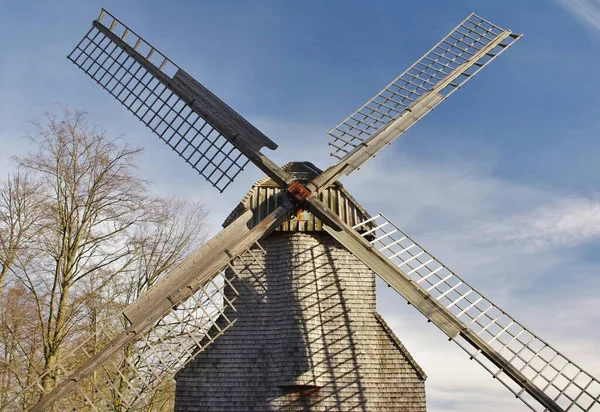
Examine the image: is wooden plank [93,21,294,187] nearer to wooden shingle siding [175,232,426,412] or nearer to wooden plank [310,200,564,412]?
wooden plank [310,200,564,412]

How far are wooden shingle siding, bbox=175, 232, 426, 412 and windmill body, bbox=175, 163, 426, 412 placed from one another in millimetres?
23

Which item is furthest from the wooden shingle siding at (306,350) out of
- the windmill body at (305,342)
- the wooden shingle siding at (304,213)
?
the wooden shingle siding at (304,213)

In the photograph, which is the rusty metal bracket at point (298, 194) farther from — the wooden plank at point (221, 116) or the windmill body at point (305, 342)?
the wooden plank at point (221, 116)

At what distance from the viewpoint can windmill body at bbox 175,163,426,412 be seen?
488 inches

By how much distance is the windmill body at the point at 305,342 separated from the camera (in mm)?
12391

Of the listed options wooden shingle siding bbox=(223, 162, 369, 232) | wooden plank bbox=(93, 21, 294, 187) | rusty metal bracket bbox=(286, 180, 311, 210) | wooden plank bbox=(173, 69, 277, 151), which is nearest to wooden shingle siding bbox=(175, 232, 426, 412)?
wooden shingle siding bbox=(223, 162, 369, 232)

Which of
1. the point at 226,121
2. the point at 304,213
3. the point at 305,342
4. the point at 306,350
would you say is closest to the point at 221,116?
the point at 226,121

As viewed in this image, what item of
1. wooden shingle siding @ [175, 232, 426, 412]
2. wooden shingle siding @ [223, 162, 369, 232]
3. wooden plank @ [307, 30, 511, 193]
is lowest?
wooden shingle siding @ [175, 232, 426, 412]

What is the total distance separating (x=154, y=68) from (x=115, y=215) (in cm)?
454

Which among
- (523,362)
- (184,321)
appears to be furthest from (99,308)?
(523,362)

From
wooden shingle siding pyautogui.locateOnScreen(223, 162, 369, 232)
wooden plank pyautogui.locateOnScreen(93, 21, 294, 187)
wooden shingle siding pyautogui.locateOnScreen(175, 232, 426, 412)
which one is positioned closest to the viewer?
wooden shingle siding pyautogui.locateOnScreen(175, 232, 426, 412)

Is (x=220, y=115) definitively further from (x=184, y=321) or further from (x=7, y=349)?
(x=7, y=349)

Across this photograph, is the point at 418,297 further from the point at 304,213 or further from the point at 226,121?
the point at 226,121

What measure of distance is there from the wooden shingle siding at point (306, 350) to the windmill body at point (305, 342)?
0.9 inches
